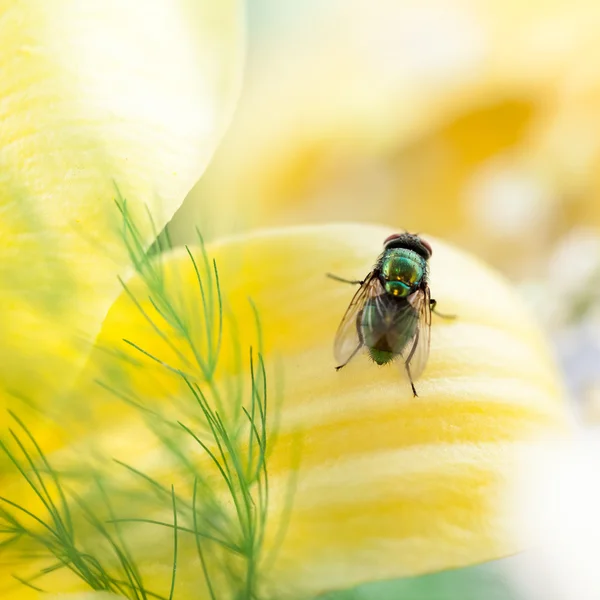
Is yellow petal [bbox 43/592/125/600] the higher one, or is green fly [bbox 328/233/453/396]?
green fly [bbox 328/233/453/396]

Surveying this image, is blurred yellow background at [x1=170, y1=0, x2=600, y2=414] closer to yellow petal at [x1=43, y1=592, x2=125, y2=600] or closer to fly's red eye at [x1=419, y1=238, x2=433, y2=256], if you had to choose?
fly's red eye at [x1=419, y1=238, x2=433, y2=256]

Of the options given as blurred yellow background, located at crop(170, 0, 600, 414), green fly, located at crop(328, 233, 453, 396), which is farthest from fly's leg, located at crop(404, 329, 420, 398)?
blurred yellow background, located at crop(170, 0, 600, 414)

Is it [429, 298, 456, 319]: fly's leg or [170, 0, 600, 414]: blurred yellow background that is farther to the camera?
[170, 0, 600, 414]: blurred yellow background

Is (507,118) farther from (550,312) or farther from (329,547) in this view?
(329,547)

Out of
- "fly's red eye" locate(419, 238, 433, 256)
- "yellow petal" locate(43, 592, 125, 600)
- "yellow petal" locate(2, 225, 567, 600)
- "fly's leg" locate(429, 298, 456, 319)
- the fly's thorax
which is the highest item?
"fly's red eye" locate(419, 238, 433, 256)

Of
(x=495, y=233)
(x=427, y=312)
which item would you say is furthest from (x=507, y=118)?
(x=427, y=312)

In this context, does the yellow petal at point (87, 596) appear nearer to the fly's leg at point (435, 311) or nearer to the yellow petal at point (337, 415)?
the yellow petal at point (337, 415)

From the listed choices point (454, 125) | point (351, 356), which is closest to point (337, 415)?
point (351, 356)
